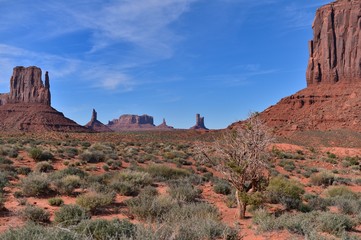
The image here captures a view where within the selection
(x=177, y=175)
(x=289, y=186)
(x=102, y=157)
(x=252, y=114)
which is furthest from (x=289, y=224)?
(x=102, y=157)

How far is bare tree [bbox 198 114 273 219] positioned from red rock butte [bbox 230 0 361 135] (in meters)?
62.4

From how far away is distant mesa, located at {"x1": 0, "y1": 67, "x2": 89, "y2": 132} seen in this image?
3725 inches

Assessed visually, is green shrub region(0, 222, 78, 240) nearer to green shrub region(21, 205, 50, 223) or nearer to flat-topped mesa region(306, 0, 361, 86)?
green shrub region(21, 205, 50, 223)

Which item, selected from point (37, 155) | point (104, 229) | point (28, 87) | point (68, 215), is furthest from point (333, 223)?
point (28, 87)

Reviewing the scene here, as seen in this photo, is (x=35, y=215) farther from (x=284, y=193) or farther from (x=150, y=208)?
(x=284, y=193)

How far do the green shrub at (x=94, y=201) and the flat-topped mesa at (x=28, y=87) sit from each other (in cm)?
11945

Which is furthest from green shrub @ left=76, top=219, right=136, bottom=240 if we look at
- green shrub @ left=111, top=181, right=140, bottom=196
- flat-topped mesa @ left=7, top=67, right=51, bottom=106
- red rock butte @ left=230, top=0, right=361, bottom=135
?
flat-topped mesa @ left=7, top=67, right=51, bottom=106

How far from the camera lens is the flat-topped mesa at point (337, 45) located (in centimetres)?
8419

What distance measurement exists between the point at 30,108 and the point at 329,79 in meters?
98.4

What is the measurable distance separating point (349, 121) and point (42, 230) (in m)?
71.6

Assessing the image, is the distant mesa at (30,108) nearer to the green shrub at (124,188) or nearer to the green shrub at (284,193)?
the green shrub at (124,188)

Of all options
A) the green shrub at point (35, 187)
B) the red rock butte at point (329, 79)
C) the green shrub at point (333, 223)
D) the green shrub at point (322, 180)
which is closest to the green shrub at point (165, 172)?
the green shrub at point (35, 187)

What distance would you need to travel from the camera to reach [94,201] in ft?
32.1

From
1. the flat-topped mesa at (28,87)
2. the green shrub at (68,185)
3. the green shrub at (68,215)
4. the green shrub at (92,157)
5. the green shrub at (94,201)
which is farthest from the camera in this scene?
the flat-topped mesa at (28,87)
